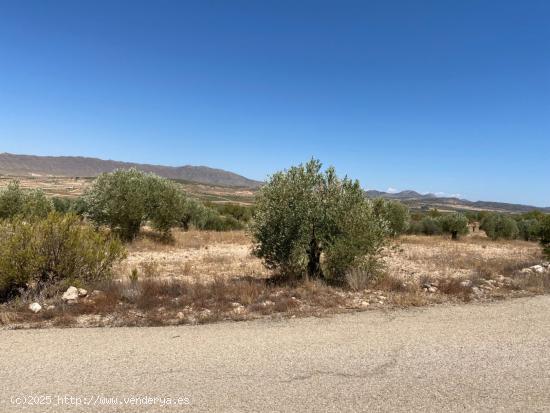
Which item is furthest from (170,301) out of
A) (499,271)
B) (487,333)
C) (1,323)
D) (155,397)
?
(499,271)

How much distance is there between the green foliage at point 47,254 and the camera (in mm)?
8211

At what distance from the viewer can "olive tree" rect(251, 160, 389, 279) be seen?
10.3 m

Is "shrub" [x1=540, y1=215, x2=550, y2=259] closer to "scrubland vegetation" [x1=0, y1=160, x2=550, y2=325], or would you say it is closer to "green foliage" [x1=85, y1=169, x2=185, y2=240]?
"scrubland vegetation" [x1=0, y1=160, x2=550, y2=325]

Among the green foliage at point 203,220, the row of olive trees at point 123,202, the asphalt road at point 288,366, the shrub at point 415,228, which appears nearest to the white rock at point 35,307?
the asphalt road at point 288,366

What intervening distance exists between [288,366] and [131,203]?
751 inches

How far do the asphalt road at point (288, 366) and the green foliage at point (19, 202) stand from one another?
17.8 meters

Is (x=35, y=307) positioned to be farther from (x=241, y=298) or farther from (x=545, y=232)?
(x=545, y=232)

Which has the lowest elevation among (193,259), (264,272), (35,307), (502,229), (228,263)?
(193,259)

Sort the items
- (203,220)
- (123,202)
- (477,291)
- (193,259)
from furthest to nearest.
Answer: (203,220) < (123,202) < (193,259) < (477,291)

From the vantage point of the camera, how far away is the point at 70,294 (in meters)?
8.02

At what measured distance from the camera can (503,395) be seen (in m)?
4.20

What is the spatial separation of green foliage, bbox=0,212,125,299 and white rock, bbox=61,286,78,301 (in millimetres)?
616

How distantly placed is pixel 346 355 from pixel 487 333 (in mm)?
2570

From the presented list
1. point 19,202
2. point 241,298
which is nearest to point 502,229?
point 241,298
